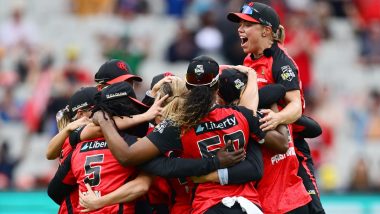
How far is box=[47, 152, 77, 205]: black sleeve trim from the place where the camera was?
334 inches

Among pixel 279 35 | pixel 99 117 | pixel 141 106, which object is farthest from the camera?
pixel 279 35

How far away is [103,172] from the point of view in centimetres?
815

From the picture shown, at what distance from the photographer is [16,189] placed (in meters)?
15.9

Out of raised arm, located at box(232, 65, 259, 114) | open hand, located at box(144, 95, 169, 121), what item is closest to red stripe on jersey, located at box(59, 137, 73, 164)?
open hand, located at box(144, 95, 169, 121)

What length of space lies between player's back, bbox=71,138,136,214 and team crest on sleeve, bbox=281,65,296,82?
1.42 meters

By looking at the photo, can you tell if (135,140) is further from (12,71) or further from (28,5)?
(28,5)

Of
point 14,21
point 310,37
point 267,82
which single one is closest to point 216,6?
point 310,37

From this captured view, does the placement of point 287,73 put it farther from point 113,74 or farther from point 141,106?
point 113,74

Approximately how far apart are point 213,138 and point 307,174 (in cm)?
141

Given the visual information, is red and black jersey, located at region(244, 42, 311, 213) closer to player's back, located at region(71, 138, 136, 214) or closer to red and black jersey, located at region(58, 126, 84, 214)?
player's back, located at region(71, 138, 136, 214)

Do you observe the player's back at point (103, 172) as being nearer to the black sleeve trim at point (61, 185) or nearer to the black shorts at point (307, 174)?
the black sleeve trim at point (61, 185)

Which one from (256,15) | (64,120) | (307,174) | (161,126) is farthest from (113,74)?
(307,174)

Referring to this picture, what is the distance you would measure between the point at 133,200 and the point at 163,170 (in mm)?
398

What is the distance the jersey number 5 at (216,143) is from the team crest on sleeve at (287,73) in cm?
73
